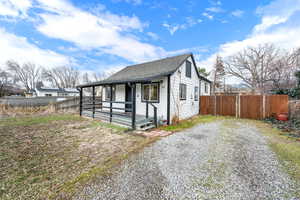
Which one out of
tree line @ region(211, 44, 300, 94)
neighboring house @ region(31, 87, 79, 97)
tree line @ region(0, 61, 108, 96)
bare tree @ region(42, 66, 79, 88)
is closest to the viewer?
tree line @ region(211, 44, 300, 94)

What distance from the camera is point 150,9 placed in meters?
10.0

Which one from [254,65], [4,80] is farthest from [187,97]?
[4,80]

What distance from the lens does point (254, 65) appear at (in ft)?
60.0

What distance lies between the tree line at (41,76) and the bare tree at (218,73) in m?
28.2

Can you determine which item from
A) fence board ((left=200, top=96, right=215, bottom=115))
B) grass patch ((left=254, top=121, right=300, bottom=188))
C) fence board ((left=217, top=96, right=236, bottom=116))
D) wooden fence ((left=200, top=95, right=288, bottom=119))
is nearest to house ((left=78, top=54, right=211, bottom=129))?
fence board ((left=200, top=96, right=215, bottom=115))

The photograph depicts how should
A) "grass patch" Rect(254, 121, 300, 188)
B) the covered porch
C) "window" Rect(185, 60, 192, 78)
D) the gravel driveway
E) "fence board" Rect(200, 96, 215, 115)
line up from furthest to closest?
1. "fence board" Rect(200, 96, 215, 115)
2. "window" Rect(185, 60, 192, 78)
3. the covered porch
4. "grass patch" Rect(254, 121, 300, 188)
5. the gravel driveway

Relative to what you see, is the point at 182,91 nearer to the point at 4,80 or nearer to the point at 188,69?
the point at 188,69

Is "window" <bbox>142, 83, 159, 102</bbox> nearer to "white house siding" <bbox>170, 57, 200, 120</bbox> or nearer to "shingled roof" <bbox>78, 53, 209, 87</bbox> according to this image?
"shingled roof" <bbox>78, 53, 209, 87</bbox>

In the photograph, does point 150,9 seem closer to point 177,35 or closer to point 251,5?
point 177,35

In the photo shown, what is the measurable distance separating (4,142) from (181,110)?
8.14 m

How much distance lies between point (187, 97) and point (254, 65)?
641 inches

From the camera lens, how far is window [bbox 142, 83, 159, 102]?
7680 millimetres

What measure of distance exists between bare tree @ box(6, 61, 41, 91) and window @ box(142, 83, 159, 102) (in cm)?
4515

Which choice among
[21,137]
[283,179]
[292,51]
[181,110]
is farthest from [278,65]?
[21,137]
